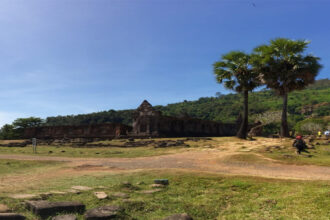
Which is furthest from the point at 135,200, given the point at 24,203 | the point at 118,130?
Result: the point at 118,130

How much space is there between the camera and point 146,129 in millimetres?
30000

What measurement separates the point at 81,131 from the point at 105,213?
3239 centimetres

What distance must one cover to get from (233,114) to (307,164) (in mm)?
68129

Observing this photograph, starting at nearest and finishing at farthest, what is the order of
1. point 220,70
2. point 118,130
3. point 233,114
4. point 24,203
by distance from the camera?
point 24,203 → point 220,70 → point 118,130 → point 233,114

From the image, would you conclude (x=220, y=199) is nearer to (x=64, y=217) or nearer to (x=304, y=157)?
(x=64, y=217)

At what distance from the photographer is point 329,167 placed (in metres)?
10.0

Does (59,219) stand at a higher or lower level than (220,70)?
lower

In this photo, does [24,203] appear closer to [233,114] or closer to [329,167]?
Result: [329,167]

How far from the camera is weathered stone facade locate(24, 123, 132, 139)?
32.6 m

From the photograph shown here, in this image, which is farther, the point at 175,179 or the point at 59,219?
the point at 175,179

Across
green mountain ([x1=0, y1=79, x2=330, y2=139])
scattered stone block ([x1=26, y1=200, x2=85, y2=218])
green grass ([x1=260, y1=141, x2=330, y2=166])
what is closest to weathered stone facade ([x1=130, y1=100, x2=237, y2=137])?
green grass ([x1=260, y1=141, x2=330, y2=166])

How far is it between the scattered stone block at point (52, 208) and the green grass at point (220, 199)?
125 mm

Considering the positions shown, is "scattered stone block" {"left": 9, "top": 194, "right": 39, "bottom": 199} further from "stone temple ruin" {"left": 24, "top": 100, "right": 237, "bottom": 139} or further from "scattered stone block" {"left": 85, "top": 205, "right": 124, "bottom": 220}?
"stone temple ruin" {"left": 24, "top": 100, "right": 237, "bottom": 139}

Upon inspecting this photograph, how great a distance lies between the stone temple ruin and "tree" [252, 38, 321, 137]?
12521 millimetres
